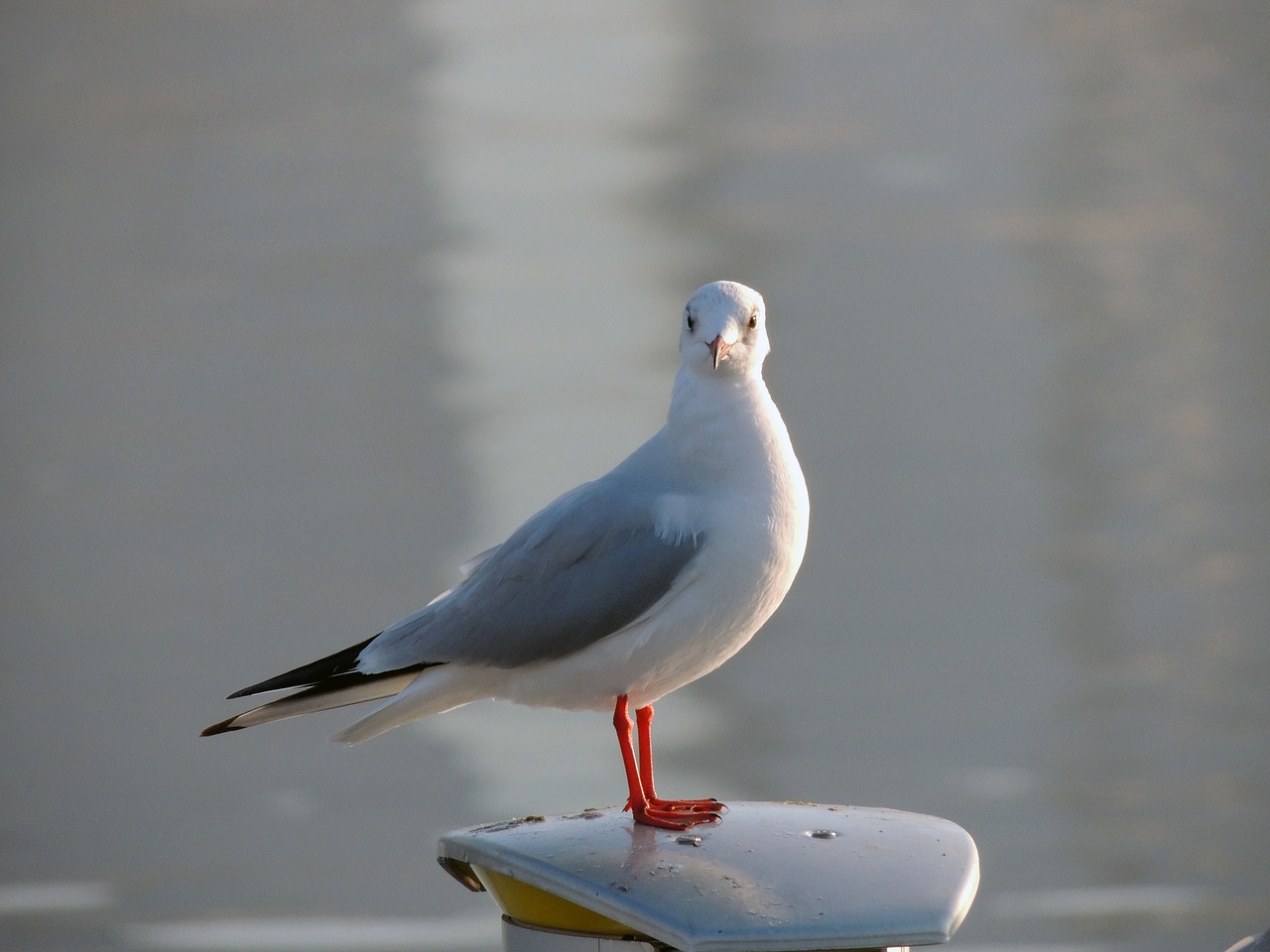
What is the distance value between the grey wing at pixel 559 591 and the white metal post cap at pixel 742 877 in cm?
42

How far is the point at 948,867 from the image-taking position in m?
1.43

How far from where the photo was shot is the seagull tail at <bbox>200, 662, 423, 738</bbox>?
77.7 inches

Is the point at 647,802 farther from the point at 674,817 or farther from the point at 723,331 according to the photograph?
the point at 723,331

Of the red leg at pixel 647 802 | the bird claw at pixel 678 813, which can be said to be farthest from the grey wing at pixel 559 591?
the bird claw at pixel 678 813

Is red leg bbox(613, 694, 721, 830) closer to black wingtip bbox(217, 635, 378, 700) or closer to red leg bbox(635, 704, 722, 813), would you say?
red leg bbox(635, 704, 722, 813)

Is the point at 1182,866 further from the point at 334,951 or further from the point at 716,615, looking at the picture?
the point at 716,615

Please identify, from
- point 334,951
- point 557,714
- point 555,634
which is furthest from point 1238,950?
point 557,714

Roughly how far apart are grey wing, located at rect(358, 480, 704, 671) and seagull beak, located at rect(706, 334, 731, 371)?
8.7 inches

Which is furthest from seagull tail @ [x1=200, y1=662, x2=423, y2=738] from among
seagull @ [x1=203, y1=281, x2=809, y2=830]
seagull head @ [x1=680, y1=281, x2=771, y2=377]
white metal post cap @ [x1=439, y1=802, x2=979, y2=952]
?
seagull head @ [x1=680, y1=281, x2=771, y2=377]

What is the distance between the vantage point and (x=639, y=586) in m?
2.04

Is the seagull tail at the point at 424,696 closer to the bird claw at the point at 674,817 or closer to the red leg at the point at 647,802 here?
the red leg at the point at 647,802

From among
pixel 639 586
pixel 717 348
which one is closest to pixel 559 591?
pixel 639 586

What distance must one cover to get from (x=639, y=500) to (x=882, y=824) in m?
0.66

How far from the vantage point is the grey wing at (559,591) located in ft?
6.69
